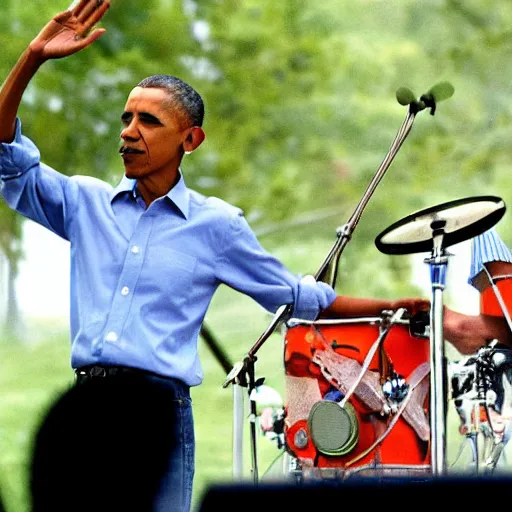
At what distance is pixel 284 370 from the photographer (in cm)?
277

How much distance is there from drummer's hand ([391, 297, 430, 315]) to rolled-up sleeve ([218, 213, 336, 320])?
0.30m

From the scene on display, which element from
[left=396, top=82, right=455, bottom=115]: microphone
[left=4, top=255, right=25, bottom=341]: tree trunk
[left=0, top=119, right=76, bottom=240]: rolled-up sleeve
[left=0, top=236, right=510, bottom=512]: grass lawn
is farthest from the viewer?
[left=4, top=255, right=25, bottom=341]: tree trunk

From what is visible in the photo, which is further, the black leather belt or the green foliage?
the green foliage

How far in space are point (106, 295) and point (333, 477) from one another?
3.23ft

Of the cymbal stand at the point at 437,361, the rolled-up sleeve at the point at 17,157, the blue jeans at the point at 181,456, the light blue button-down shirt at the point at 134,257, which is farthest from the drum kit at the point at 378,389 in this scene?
the rolled-up sleeve at the point at 17,157

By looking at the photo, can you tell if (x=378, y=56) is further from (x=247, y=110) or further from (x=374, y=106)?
(x=247, y=110)

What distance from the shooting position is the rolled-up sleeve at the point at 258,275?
6.58 feet

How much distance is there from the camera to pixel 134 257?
74.8 inches

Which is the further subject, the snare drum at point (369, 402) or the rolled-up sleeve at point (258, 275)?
the snare drum at point (369, 402)

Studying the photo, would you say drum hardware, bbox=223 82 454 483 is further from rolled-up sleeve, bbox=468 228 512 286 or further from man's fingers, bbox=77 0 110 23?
man's fingers, bbox=77 0 110 23

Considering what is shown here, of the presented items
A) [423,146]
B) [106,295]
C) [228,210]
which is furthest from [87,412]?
[423,146]

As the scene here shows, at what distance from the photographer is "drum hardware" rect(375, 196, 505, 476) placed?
2346 mm

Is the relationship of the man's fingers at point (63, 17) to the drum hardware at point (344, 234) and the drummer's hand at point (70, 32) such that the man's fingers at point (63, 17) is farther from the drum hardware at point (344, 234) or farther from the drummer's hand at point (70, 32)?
the drum hardware at point (344, 234)

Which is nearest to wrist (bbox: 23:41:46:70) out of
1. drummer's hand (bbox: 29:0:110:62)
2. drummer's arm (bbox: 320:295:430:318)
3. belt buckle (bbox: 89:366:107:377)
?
drummer's hand (bbox: 29:0:110:62)
